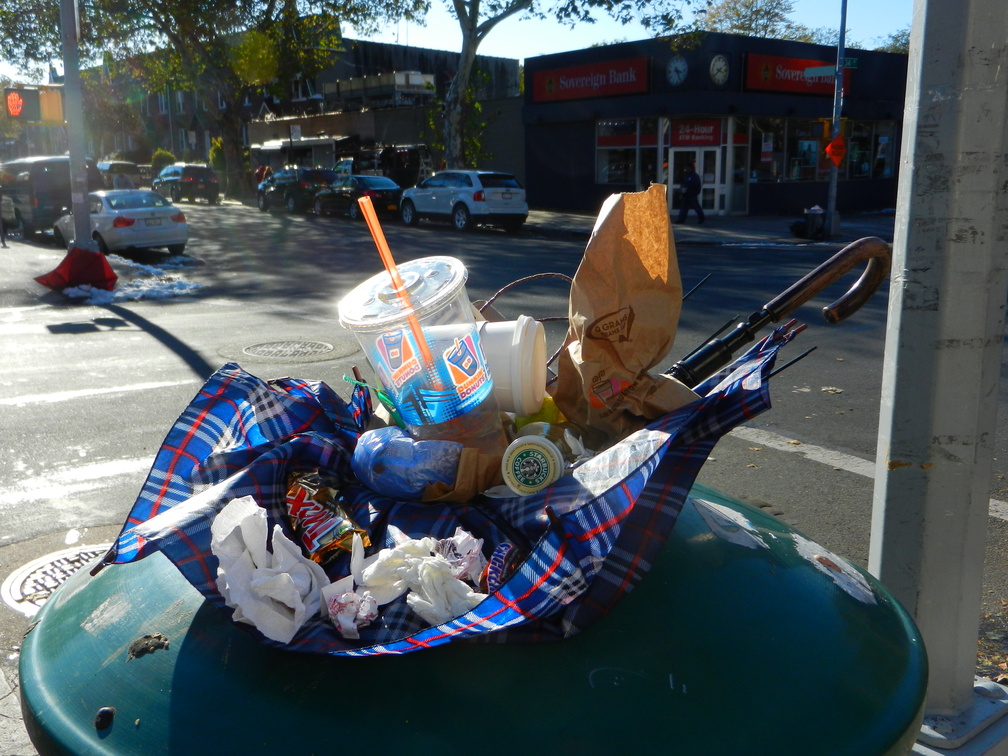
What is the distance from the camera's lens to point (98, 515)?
484 centimetres

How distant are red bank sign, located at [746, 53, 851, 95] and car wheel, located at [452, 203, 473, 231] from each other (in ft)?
32.8

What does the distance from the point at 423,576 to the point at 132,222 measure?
18820 mm

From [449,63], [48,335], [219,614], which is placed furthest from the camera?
[449,63]

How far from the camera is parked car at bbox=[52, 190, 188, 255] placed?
18312 millimetres

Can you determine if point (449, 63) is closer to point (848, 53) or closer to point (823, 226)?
point (848, 53)

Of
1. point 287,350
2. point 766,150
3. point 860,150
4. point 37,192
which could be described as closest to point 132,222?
point 37,192

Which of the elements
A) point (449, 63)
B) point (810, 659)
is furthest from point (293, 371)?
point (449, 63)

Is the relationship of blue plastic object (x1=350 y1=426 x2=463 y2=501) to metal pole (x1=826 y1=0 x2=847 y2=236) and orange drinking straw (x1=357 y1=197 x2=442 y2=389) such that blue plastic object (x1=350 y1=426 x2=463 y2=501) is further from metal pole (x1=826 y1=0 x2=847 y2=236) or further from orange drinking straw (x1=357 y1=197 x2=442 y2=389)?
metal pole (x1=826 y1=0 x2=847 y2=236)

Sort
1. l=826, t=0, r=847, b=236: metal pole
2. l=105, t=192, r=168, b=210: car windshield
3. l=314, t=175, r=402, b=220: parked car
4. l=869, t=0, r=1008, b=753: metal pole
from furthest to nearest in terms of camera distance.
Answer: l=314, t=175, r=402, b=220: parked car → l=826, t=0, r=847, b=236: metal pole → l=105, t=192, r=168, b=210: car windshield → l=869, t=0, r=1008, b=753: metal pole

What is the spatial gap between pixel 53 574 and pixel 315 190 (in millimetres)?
28617


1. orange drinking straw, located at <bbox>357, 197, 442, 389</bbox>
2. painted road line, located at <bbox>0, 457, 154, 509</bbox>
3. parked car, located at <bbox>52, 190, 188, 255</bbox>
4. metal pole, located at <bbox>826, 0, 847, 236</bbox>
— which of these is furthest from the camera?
metal pole, located at <bbox>826, 0, 847, 236</bbox>

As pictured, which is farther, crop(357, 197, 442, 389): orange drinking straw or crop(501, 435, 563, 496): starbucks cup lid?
crop(357, 197, 442, 389): orange drinking straw

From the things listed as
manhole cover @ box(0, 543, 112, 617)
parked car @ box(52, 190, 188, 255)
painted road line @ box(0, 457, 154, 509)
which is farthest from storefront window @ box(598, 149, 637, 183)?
manhole cover @ box(0, 543, 112, 617)

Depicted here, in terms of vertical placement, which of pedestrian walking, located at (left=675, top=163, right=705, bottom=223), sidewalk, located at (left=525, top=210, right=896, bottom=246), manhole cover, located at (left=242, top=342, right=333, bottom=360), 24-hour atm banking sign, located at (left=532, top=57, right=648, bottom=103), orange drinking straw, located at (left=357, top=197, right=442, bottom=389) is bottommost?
manhole cover, located at (left=242, top=342, right=333, bottom=360)
